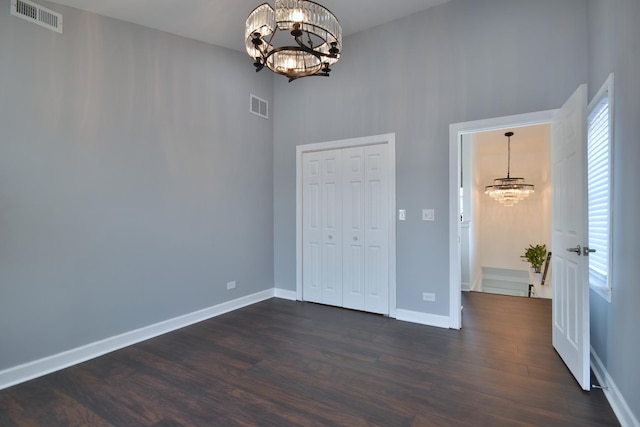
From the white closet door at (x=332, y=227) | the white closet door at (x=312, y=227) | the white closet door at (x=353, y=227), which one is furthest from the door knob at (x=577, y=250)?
the white closet door at (x=312, y=227)

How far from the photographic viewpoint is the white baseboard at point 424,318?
348cm

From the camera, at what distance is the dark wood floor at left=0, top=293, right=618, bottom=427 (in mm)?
1983

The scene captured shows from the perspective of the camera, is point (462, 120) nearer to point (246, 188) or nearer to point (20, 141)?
point (246, 188)

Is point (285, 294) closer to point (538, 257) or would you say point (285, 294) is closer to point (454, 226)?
point (454, 226)

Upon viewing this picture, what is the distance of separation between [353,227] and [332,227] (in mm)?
324

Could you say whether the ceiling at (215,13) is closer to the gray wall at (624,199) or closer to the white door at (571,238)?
the gray wall at (624,199)

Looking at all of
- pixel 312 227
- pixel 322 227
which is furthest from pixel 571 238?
pixel 312 227

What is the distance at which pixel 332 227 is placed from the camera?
432 cm

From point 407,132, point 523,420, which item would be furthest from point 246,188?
point 523,420

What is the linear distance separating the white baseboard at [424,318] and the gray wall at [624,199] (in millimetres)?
1329

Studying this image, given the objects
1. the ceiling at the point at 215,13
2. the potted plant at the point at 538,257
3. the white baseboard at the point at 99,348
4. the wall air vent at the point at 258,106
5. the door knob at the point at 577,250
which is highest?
the ceiling at the point at 215,13

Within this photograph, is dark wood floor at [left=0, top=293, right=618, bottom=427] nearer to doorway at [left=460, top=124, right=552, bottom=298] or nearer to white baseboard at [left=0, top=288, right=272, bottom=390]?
white baseboard at [left=0, top=288, right=272, bottom=390]

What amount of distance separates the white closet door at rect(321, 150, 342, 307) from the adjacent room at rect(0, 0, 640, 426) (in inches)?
1.2

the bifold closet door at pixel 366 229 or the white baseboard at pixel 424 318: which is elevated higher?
the bifold closet door at pixel 366 229
